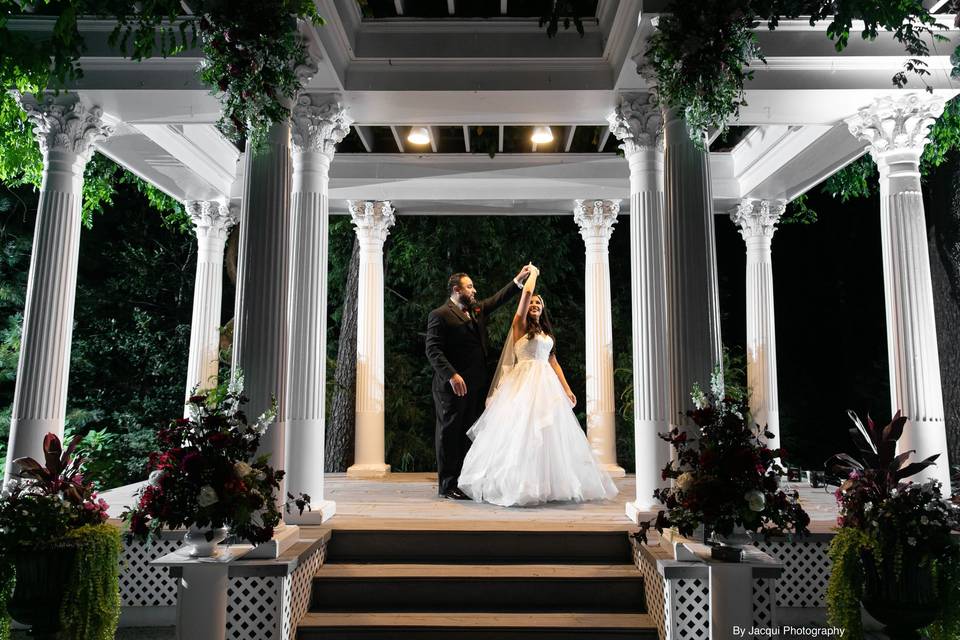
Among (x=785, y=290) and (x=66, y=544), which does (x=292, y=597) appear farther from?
(x=785, y=290)

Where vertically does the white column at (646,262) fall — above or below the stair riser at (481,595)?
above

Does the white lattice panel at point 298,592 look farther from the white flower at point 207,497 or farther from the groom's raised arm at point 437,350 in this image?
the groom's raised arm at point 437,350

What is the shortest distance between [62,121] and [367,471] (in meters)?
6.03

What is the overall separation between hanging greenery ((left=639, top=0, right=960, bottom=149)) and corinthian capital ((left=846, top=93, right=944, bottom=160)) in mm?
1653

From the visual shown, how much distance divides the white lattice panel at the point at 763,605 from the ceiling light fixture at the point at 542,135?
5.70 m

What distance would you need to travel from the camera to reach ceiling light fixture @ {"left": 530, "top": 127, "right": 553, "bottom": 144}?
834cm

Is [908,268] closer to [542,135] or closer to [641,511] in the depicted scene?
[641,511]

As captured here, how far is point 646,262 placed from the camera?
6.47m

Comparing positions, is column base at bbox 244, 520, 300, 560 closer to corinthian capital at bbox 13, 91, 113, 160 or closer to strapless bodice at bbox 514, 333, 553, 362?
strapless bodice at bbox 514, 333, 553, 362

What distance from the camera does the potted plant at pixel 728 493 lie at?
4176 millimetres

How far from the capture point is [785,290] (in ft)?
53.6

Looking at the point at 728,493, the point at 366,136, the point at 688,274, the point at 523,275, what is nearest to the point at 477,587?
the point at 728,493

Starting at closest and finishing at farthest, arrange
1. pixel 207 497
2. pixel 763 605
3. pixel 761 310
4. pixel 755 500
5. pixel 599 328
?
pixel 207 497, pixel 755 500, pixel 763 605, pixel 599 328, pixel 761 310

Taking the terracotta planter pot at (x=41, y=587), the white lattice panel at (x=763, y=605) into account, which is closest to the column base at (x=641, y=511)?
the white lattice panel at (x=763, y=605)
